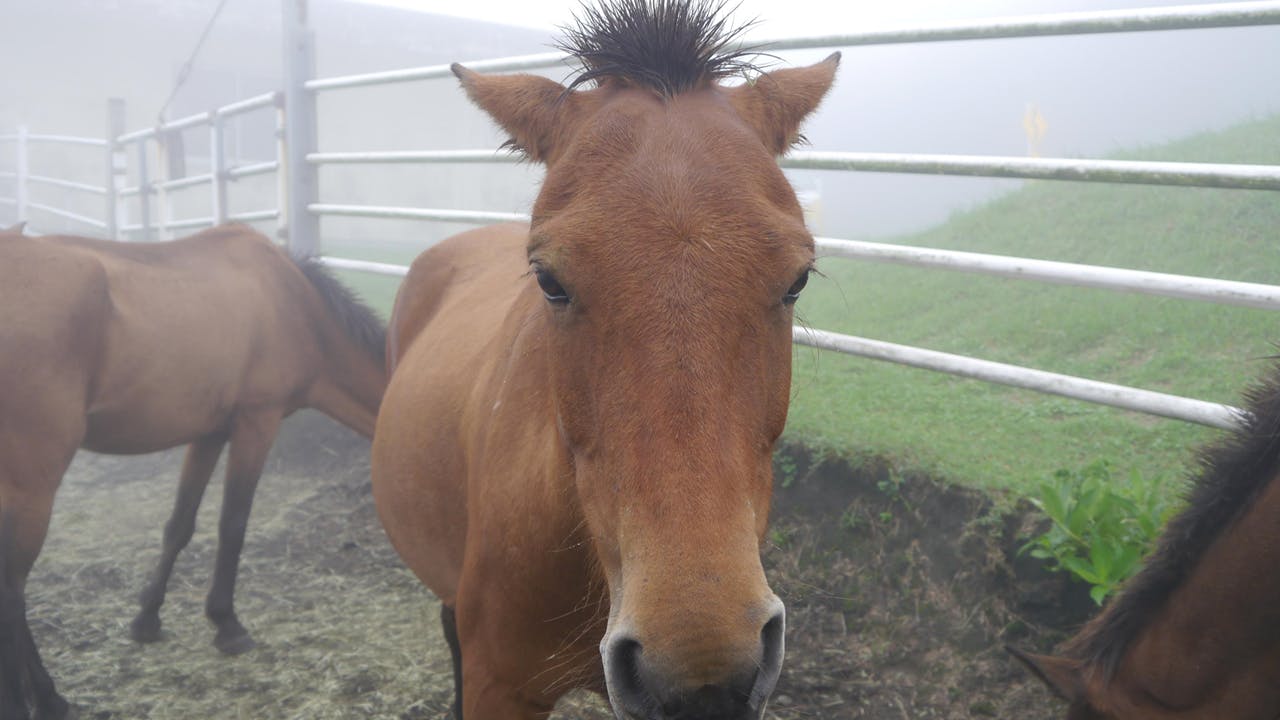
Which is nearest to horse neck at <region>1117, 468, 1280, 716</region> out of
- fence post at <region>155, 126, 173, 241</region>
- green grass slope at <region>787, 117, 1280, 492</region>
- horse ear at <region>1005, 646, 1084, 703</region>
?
horse ear at <region>1005, 646, 1084, 703</region>

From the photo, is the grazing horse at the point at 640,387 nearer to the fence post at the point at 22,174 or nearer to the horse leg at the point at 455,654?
the horse leg at the point at 455,654

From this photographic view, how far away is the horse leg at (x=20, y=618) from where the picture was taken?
11.2ft

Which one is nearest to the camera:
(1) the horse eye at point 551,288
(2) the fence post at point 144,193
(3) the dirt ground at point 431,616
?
(1) the horse eye at point 551,288

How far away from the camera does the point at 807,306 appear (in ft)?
23.5

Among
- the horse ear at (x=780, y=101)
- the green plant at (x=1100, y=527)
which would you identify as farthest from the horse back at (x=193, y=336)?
the green plant at (x=1100, y=527)

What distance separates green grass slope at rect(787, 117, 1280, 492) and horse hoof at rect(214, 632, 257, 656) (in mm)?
2647

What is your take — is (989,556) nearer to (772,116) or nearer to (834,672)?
(834,672)

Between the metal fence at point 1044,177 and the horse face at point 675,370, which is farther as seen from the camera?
the metal fence at point 1044,177

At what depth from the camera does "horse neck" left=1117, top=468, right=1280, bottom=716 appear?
2037mm

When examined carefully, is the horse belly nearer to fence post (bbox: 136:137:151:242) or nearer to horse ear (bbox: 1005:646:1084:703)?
horse ear (bbox: 1005:646:1084:703)

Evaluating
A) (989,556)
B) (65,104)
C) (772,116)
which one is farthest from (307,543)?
(65,104)

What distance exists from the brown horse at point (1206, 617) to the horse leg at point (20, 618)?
3518 mm

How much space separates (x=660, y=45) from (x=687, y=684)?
1.27m

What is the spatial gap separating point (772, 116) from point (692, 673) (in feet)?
4.16
